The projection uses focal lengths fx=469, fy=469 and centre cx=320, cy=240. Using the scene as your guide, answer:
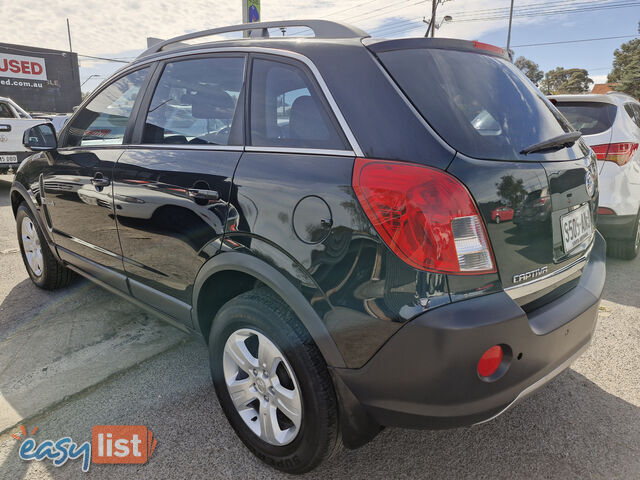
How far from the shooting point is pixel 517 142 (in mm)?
1744

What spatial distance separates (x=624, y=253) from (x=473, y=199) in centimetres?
416

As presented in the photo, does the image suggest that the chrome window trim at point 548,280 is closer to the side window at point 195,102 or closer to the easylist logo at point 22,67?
the side window at point 195,102

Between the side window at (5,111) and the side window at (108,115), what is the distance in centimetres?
777

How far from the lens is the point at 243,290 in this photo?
217 centimetres

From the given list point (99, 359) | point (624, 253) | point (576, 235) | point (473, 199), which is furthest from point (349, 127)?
point (624, 253)

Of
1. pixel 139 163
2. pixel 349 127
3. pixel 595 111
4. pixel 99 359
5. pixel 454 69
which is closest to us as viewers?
pixel 349 127

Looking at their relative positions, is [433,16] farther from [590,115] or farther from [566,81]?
[566,81]

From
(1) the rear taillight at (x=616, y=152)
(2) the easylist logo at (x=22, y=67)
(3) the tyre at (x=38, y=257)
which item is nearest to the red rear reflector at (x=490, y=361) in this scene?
(3) the tyre at (x=38, y=257)

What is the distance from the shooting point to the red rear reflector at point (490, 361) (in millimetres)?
1482

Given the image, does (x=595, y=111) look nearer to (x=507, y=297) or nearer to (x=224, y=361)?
(x=507, y=297)

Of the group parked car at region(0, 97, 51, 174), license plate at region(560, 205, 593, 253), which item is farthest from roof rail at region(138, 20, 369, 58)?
parked car at region(0, 97, 51, 174)

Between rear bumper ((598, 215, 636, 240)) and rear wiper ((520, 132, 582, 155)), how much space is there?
2725 millimetres

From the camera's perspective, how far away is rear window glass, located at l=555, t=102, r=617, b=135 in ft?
14.0

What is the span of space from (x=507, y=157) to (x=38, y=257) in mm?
3757
